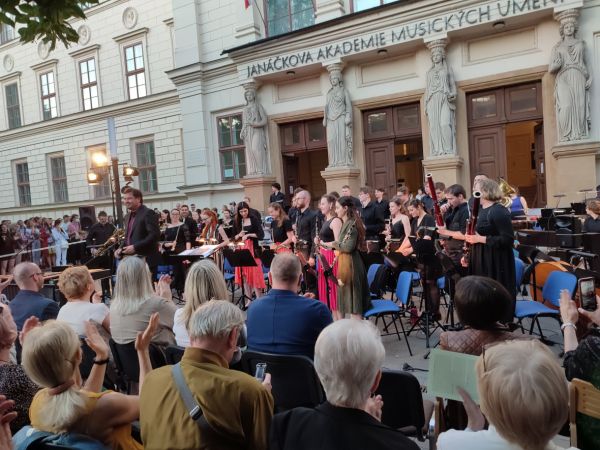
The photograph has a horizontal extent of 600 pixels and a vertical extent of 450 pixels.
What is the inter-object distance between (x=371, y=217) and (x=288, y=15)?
9.14 meters

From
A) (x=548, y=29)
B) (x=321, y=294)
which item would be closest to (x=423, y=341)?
(x=321, y=294)

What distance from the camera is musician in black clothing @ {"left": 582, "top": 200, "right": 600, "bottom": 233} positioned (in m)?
6.20

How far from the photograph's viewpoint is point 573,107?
1070 centimetres

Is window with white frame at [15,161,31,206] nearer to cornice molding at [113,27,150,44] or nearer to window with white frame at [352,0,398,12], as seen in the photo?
cornice molding at [113,27,150,44]

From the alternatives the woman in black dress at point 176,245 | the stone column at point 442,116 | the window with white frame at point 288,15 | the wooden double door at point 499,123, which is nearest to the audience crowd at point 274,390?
the woman in black dress at point 176,245

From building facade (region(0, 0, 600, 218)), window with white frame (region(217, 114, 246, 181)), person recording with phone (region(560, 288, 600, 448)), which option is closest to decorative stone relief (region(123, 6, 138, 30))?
building facade (region(0, 0, 600, 218))

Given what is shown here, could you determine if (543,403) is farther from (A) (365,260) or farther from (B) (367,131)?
(B) (367,131)

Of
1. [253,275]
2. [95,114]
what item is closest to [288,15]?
[253,275]

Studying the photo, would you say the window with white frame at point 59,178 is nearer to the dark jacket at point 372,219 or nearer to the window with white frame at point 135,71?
the window with white frame at point 135,71

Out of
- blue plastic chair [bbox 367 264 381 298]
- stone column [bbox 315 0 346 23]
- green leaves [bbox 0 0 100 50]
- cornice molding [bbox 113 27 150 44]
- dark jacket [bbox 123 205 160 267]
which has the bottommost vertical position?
blue plastic chair [bbox 367 264 381 298]

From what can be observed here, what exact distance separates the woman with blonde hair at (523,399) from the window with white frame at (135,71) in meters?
A: 20.7

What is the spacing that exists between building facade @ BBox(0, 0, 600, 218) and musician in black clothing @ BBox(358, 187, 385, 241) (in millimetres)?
3854

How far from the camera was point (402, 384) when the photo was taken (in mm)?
2551

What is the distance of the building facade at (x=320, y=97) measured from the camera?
37.1 ft
